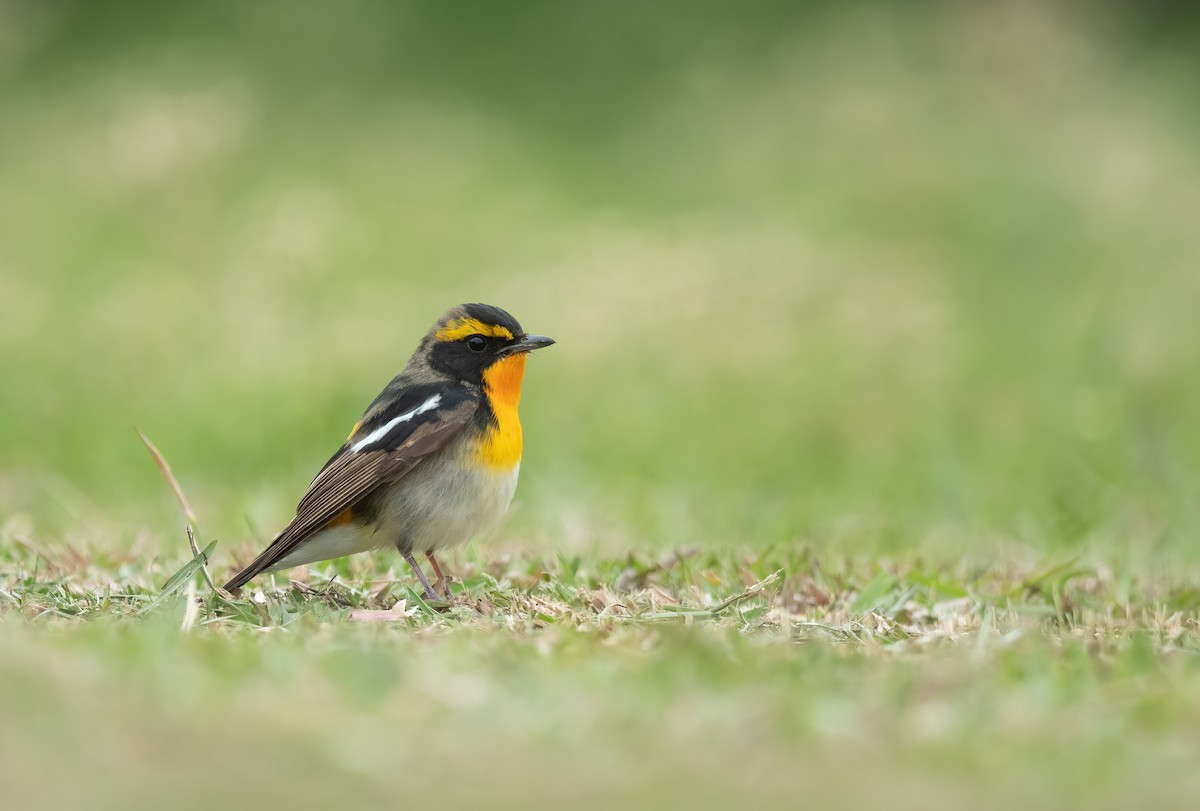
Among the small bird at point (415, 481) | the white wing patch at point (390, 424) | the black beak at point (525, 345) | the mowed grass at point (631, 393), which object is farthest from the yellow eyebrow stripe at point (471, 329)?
the mowed grass at point (631, 393)

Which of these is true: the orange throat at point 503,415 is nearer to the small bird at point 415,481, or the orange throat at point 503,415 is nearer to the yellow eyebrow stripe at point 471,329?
the small bird at point 415,481

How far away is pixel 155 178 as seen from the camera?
46.6ft

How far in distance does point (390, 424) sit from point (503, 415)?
471 mm

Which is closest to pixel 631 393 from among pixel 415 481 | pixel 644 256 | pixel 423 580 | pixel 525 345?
pixel 644 256

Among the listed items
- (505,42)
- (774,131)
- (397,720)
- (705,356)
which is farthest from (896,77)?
(397,720)

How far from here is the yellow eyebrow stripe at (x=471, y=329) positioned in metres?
6.60

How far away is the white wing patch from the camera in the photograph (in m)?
6.05

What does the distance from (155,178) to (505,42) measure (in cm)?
642

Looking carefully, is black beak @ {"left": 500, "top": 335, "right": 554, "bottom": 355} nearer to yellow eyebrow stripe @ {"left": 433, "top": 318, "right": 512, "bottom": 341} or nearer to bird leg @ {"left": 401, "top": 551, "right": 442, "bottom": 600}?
yellow eyebrow stripe @ {"left": 433, "top": 318, "right": 512, "bottom": 341}

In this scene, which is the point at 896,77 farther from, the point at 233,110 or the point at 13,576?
the point at 13,576

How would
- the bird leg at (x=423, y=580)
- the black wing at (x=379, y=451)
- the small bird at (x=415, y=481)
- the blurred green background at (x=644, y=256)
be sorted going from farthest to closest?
the blurred green background at (x=644, y=256)
the small bird at (x=415, y=481)
the black wing at (x=379, y=451)
the bird leg at (x=423, y=580)

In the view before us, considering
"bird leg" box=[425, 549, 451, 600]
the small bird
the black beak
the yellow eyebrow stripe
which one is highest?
the yellow eyebrow stripe

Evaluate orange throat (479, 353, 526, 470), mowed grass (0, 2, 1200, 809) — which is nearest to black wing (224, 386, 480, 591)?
orange throat (479, 353, 526, 470)

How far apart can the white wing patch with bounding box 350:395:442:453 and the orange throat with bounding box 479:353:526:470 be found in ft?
0.79
